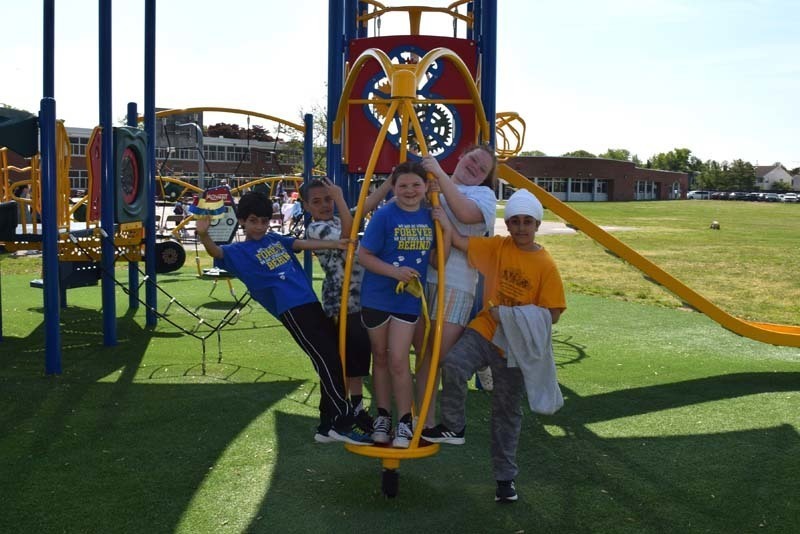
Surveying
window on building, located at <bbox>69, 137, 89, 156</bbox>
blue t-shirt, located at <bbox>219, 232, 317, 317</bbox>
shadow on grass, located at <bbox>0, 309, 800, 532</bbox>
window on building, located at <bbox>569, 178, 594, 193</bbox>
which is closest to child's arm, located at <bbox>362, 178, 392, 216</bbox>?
blue t-shirt, located at <bbox>219, 232, 317, 317</bbox>

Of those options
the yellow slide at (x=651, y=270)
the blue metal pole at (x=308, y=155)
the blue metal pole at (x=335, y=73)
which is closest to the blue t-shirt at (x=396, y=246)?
the yellow slide at (x=651, y=270)

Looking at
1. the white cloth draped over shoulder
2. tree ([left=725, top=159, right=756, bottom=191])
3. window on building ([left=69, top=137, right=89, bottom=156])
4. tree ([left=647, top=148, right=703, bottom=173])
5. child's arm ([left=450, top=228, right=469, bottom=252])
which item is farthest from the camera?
tree ([left=647, top=148, right=703, bottom=173])

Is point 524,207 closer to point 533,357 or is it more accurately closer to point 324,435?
point 533,357

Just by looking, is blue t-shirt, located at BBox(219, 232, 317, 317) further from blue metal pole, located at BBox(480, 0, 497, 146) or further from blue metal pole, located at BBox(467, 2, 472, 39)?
blue metal pole, located at BBox(467, 2, 472, 39)

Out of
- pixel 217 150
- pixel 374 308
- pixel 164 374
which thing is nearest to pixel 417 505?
pixel 374 308

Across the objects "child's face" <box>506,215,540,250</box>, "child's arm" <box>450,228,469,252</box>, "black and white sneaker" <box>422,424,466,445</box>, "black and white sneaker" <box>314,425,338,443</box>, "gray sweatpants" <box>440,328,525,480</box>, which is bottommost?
"black and white sneaker" <box>314,425,338,443</box>

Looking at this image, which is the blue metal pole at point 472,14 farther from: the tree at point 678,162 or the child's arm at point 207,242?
the tree at point 678,162

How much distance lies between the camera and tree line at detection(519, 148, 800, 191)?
12588 cm

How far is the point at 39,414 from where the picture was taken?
5.55m

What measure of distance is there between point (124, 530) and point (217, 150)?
67.6m

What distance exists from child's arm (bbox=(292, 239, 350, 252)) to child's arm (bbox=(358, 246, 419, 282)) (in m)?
0.24

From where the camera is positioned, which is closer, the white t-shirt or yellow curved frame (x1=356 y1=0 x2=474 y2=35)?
the white t-shirt

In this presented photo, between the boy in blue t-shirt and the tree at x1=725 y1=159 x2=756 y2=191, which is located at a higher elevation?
the tree at x1=725 y1=159 x2=756 y2=191

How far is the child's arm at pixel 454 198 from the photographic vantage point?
4027mm
